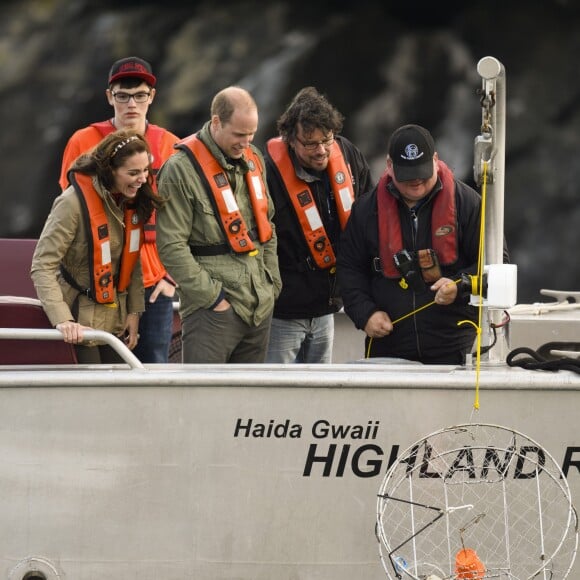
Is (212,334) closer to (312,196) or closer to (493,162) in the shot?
(312,196)

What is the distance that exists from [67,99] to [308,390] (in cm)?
912

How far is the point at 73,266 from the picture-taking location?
519cm

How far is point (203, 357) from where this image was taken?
17.5 ft

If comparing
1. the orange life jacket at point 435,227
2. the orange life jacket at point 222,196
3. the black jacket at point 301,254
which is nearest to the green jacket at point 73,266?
the orange life jacket at point 222,196

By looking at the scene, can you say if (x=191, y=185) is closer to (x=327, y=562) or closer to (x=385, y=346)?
(x=385, y=346)

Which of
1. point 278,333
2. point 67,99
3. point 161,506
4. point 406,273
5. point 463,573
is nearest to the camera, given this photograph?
point 463,573

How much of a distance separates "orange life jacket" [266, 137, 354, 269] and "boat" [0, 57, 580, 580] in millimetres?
1044

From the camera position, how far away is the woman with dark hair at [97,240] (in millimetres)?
5008

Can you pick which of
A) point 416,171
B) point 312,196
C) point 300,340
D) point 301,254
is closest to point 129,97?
point 312,196

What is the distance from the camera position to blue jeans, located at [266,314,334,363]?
5.89 meters

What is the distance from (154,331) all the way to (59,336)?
1.10 m

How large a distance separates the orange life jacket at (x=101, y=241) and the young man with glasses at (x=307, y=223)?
2.68ft

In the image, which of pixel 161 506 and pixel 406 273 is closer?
pixel 161 506

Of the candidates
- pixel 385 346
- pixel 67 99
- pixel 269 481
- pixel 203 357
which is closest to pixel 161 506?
pixel 269 481
